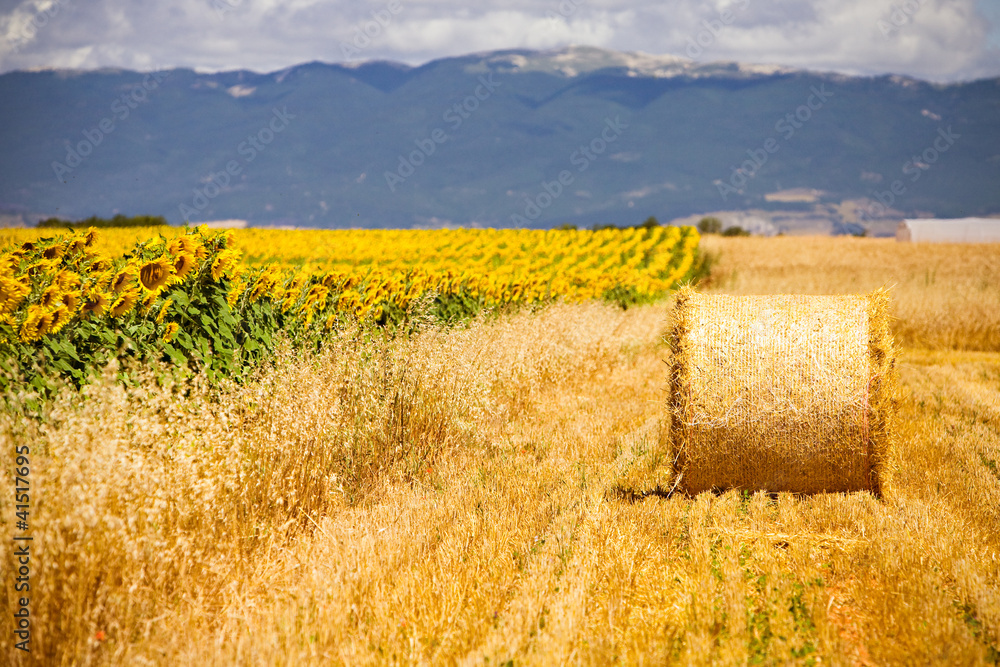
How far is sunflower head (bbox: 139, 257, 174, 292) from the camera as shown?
18.4 feet

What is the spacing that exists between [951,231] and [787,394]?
74.1 meters

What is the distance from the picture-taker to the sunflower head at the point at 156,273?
561 cm

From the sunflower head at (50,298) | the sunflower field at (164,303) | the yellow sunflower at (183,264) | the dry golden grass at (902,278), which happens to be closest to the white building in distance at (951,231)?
the dry golden grass at (902,278)

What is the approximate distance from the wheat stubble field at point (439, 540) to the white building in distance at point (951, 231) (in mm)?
68618

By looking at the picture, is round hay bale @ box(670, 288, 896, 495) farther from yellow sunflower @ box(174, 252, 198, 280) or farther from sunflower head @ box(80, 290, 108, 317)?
sunflower head @ box(80, 290, 108, 317)

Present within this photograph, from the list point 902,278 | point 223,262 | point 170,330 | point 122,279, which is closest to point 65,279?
point 122,279

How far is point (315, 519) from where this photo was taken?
17.1 ft

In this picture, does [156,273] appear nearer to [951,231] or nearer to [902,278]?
[902,278]

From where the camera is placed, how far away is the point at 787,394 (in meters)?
5.82

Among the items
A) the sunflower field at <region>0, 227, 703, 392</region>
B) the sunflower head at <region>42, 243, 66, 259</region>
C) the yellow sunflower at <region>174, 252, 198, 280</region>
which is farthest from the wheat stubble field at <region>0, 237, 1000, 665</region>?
the sunflower head at <region>42, 243, 66, 259</region>

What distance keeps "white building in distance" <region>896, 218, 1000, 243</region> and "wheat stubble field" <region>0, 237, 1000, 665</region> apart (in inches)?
2701

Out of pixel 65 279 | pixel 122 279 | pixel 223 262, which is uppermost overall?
pixel 65 279

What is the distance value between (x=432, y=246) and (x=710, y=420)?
20.8 metres

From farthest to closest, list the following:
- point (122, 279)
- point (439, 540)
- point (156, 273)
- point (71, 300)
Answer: point (156, 273) → point (122, 279) → point (71, 300) → point (439, 540)
